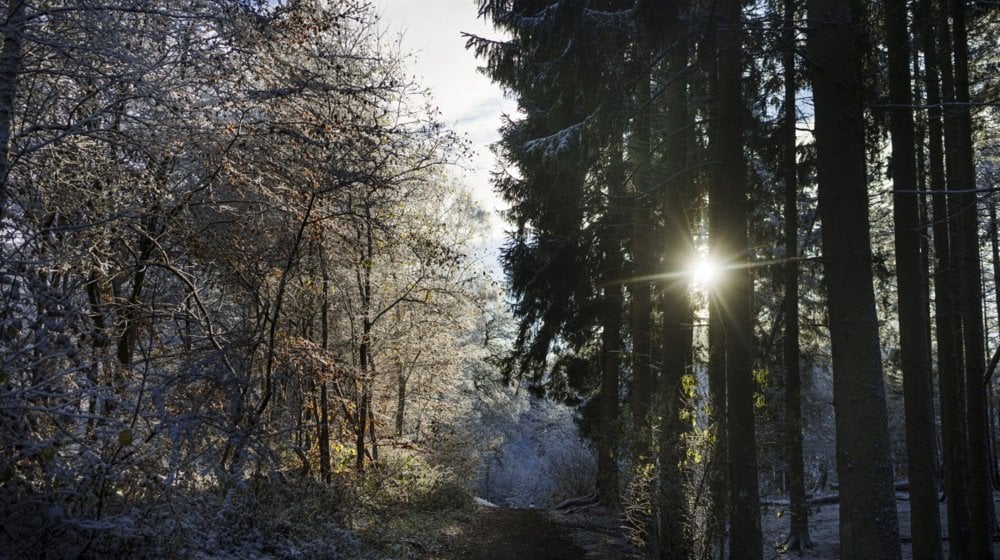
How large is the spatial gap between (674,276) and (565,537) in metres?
5.31

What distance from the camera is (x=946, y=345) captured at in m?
9.16

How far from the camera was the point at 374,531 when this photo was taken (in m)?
9.38

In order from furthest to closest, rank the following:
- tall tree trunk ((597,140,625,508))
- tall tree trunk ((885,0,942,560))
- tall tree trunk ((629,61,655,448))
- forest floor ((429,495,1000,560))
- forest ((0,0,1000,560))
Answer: tall tree trunk ((597,140,625,508))
tall tree trunk ((629,61,655,448))
forest floor ((429,495,1000,560))
tall tree trunk ((885,0,942,560))
forest ((0,0,1000,560))

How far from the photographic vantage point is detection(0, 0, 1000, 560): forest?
5.18 metres

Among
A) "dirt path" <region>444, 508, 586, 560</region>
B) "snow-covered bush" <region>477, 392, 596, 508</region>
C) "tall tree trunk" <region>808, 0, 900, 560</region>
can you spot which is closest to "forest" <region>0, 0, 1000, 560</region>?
"tall tree trunk" <region>808, 0, 900, 560</region>

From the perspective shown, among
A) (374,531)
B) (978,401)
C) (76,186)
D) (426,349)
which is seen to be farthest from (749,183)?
(76,186)

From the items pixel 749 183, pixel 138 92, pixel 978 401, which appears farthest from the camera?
pixel 749 183

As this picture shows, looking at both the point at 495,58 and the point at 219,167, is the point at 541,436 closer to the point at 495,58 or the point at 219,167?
the point at 495,58

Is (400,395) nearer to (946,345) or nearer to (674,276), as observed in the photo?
(674,276)

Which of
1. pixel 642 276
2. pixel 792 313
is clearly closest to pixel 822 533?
pixel 792 313

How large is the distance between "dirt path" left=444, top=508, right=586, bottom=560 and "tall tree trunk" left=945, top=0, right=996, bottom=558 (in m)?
5.66

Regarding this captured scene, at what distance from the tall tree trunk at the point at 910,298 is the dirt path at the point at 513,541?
4.82 metres

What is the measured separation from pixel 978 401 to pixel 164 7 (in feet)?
39.3

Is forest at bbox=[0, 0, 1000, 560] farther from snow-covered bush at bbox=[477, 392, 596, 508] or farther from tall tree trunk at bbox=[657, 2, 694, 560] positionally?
snow-covered bush at bbox=[477, 392, 596, 508]
